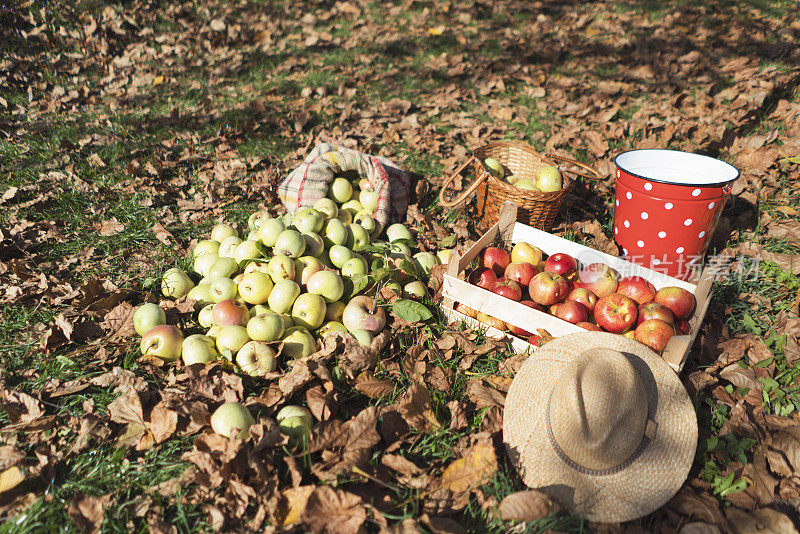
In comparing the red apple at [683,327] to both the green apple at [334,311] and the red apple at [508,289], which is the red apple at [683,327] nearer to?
the red apple at [508,289]

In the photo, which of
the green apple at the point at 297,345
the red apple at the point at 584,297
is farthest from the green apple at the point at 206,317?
the red apple at the point at 584,297

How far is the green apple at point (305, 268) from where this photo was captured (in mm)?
3279

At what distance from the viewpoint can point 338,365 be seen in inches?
110

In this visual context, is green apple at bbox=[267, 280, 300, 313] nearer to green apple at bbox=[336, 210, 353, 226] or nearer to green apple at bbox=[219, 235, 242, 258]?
green apple at bbox=[219, 235, 242, 258]

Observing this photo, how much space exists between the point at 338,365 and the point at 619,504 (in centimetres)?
159

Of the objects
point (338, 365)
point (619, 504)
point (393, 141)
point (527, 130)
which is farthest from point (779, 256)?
point (393, 141)

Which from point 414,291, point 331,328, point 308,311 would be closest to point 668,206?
point 414,291

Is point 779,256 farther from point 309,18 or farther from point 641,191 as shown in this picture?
point 309,18

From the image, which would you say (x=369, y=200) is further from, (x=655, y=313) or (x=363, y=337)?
(x=655, y=313)

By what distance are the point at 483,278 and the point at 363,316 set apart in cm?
90

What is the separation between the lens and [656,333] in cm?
267

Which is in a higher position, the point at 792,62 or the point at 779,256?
the point at 792,62

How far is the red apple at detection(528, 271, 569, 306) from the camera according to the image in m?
3.08

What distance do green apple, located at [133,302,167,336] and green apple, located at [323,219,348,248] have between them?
1276 mm
